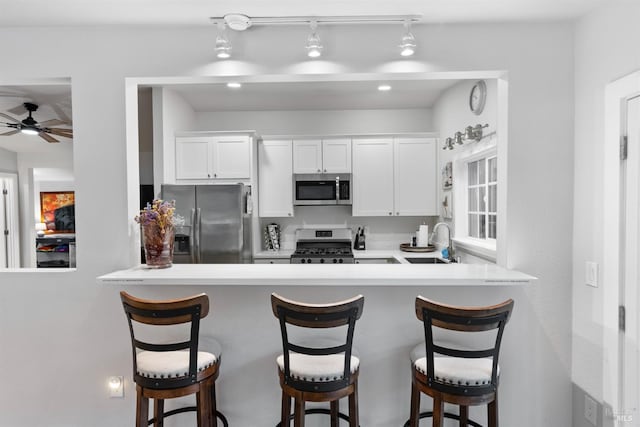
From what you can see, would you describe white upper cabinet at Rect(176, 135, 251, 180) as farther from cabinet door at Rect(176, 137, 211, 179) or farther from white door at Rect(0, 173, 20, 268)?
white door at Rect(0, 173, 20, 268)

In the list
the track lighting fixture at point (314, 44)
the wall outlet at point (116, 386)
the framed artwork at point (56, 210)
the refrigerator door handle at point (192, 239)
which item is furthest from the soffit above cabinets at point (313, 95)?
the framed artwork at point (56, 210)

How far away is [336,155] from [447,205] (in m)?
1.44

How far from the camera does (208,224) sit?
11.5 ft

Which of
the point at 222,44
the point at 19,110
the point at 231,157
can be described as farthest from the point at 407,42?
the point at 19,110

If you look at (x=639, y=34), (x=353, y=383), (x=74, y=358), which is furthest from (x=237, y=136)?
(x=639, y=34)

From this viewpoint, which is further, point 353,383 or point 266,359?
point 266,359

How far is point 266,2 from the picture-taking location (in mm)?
1817

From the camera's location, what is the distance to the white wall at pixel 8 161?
5.57 metres

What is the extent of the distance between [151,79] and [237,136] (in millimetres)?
1860

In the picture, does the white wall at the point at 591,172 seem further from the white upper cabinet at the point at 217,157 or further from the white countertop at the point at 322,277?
the white upper cabinet at the point at 217,157

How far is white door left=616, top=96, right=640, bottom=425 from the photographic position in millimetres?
1679

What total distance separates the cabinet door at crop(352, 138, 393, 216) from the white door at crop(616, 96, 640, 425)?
8.47 feet

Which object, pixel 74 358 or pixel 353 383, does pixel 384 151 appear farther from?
pixel 74 358

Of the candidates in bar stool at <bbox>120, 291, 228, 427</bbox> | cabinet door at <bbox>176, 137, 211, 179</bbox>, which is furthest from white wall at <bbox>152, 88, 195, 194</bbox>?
bar stool at <bbox>120, 291, 228, 427</bbox>
